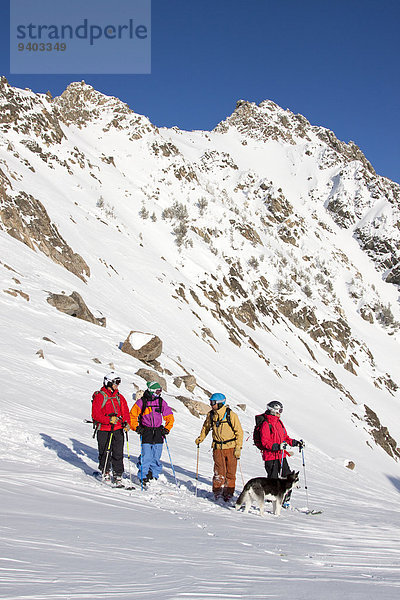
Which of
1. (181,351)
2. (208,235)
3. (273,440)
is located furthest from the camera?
(208,235)

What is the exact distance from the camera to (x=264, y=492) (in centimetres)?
641

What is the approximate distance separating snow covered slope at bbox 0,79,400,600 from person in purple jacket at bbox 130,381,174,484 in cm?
46

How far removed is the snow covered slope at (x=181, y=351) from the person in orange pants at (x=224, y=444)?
0.50 metres

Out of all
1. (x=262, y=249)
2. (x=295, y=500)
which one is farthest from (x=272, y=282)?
(x=295, y=500)

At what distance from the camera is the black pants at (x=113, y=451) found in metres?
6.89

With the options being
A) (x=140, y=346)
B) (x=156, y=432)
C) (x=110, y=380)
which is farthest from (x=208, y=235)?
(x=110, y=380)

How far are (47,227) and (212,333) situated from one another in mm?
11060

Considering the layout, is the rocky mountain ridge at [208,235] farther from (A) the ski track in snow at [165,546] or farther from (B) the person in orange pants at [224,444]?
(A) the ski track in snow at [165,546]

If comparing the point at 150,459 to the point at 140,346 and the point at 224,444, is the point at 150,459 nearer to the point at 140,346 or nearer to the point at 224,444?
the point at 224,444

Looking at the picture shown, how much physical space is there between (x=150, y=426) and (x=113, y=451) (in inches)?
27.7

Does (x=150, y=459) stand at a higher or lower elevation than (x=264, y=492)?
higher

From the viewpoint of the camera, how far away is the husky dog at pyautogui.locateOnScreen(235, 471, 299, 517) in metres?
6.40

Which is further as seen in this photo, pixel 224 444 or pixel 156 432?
pixel 156 432

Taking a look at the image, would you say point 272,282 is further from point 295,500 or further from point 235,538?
point 235,538
